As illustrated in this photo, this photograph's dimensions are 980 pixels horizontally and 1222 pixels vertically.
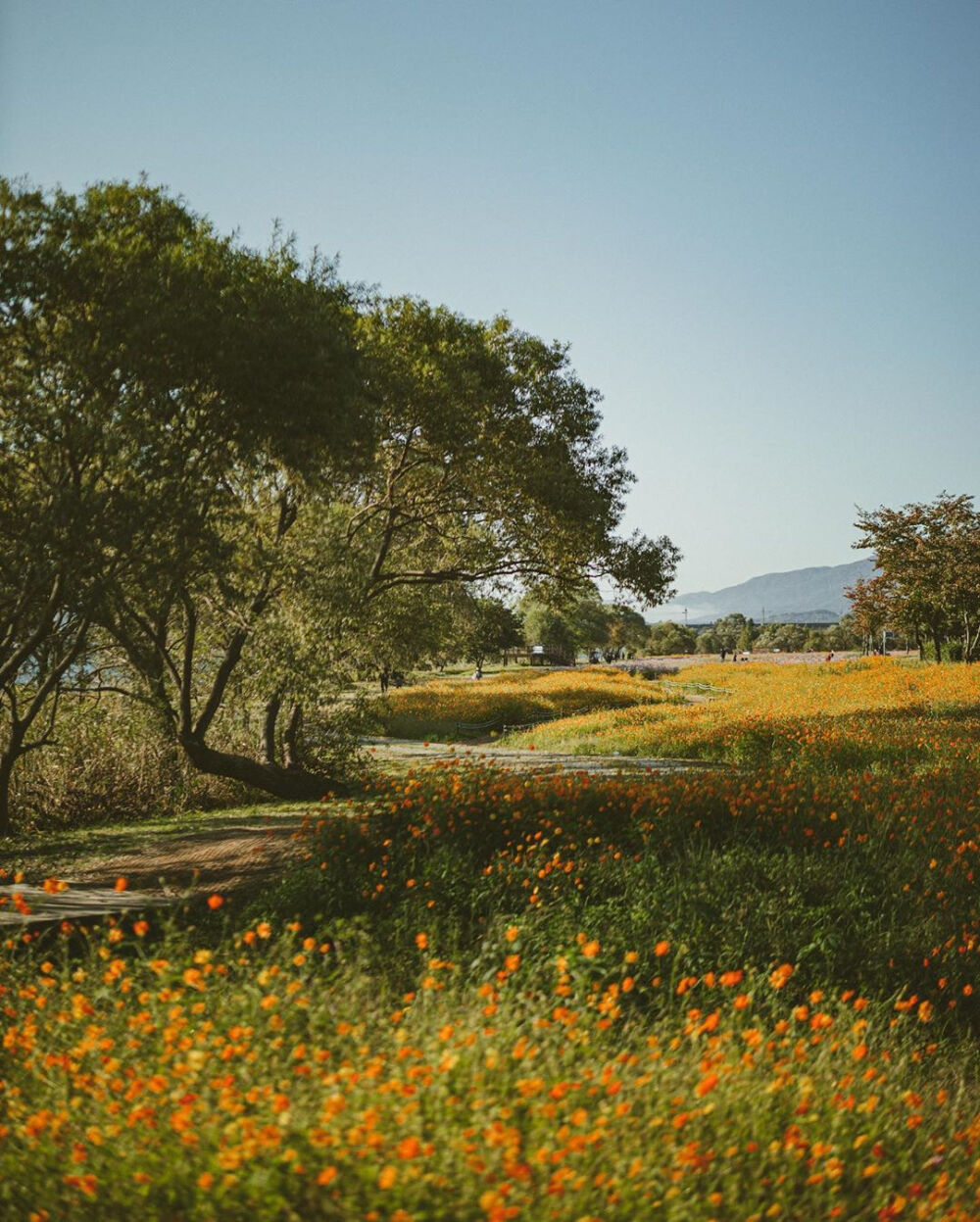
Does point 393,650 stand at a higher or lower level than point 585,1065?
higher

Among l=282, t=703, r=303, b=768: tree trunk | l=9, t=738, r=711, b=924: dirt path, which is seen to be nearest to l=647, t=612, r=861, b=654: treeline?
l=282, t=703, r=303, b=768: tree trunk

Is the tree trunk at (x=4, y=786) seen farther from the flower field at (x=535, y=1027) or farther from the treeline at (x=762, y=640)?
the treeline at (x=762, y=640)

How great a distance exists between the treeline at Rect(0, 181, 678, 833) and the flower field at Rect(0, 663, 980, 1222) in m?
3.82

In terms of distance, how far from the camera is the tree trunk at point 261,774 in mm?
11992

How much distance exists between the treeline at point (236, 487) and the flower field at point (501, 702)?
460 inches

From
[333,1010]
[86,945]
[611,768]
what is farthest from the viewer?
[611,768]

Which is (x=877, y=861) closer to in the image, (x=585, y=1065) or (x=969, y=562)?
(x=585, y=1065)

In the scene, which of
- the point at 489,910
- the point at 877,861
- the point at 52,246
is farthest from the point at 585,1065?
the point at 52,246

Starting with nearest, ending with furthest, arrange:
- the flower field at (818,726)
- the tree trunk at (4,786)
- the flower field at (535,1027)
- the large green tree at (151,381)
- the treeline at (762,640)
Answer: the flower field at (535,1027)
the large green tree at (151,381)
the tree trunk at (4,786)
the flower field at (818,726)
the treeline at (762,640)

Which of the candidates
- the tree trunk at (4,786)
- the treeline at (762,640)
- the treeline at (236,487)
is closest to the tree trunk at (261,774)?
the treeline at (236,487)

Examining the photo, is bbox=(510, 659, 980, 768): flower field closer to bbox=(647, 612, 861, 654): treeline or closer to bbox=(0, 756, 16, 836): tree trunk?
bbox=(0, 756, 16, 836): tree trunk

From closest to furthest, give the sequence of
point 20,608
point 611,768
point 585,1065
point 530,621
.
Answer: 1. point 585,1065
2. point 20,608
3. point 611,768
4. point 530,621

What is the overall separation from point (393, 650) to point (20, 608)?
7.12 meters

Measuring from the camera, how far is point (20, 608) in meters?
8.14
